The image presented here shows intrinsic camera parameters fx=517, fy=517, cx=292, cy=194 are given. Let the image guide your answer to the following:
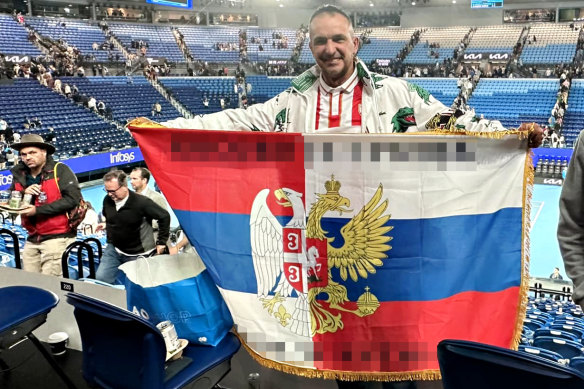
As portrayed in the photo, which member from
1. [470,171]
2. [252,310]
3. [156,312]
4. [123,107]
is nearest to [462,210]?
[470,171]

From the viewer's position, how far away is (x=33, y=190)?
10.9ft

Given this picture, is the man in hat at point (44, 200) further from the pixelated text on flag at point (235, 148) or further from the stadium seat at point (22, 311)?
the pixelated text on flag at point (235, 148)

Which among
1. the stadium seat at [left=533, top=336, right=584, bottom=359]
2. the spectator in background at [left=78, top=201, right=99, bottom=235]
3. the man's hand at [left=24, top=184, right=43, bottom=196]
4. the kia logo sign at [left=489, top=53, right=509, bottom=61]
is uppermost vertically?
the kia logo sign at [left=489, top=53, right=509, bottom=61]

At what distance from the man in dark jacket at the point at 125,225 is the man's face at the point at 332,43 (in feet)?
6.76

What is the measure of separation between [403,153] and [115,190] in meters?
2.36

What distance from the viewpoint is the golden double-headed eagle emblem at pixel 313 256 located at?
6.12 ft

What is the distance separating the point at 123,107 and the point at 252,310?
744 inches

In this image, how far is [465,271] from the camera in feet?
6.09

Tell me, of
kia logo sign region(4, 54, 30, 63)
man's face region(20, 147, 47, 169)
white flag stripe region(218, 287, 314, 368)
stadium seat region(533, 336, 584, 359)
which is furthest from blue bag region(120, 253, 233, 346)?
kia logo sign region(4, 54, 30, 63)

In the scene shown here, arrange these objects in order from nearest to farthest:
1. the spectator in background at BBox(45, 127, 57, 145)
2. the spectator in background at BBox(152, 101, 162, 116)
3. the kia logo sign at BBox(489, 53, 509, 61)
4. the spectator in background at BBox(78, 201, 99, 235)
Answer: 1. the spectator in background at BBox(78, 201, 99, 235)
2. the spectator in background at BBox(45, 127, 57, 145)
3. the spectator in background at BBox(152, 101, 162, 116)
4. the kia logo sign at BBox(489, 53, 509, 61)

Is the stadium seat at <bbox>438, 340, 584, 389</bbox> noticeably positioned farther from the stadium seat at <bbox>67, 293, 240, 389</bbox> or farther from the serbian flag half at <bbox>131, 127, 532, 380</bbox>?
the stadium seat at <bbox>67, 293, 240, 389</bbox>

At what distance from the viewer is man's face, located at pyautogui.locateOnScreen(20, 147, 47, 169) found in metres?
3.31

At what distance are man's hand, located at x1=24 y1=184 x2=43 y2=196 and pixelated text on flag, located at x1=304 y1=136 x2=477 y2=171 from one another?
226cm

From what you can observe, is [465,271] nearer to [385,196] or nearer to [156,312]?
[385,196]
